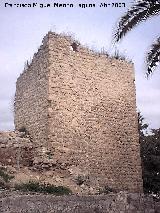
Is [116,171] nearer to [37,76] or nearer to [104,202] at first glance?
[37,76]

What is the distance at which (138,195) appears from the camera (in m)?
5.63

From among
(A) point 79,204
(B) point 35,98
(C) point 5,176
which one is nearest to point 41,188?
(C) point 5,176

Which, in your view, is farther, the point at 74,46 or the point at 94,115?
the point at 74,46

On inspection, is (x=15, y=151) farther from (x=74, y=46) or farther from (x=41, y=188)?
(x=74, y=46)

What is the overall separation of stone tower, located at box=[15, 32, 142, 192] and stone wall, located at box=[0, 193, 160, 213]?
4.82 meters

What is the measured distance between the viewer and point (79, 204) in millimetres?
5172

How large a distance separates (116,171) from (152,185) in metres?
7.57

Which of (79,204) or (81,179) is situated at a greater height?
(81,179)

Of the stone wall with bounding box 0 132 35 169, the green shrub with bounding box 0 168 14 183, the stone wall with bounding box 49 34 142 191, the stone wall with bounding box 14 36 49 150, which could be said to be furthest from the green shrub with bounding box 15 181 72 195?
the stone wall with bounding box 14 36 49 150

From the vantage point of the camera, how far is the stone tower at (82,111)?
1063 centimetres

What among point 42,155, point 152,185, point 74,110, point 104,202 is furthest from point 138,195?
point 152,185

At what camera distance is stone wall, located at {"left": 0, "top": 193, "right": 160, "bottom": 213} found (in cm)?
482

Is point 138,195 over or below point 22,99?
below

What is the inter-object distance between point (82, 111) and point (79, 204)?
20.5 ft
